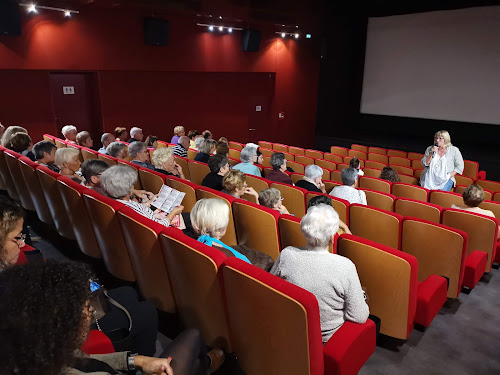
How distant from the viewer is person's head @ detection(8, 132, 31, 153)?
461cm

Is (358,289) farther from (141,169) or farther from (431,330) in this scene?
(141,169)

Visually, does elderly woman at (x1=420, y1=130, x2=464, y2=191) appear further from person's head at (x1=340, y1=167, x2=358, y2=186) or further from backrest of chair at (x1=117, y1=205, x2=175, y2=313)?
backrest of chair at (x1=117, y1=205, x2=175, y2=313)

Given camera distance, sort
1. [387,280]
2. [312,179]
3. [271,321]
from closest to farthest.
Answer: [271,321] < [387,280] < [312,179]

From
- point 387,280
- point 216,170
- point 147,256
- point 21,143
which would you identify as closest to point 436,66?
point 216,170

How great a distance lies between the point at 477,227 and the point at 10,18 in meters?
7.03

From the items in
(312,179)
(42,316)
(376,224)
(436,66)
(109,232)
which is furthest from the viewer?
(436,66)

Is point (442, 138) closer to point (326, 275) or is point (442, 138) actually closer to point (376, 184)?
point (376, 184)

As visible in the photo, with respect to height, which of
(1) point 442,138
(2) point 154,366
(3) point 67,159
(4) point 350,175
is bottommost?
(2) point 154,366

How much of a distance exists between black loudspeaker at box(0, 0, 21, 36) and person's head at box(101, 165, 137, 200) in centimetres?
487

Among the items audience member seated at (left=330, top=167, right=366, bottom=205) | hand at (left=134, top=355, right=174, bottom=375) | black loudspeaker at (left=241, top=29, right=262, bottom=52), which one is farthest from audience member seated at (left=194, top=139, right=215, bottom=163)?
black loudspeaker at (left=241, top=29, right=262, bottom=52)

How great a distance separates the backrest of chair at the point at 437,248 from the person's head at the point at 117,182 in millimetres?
2021

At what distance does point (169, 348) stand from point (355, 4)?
35.9 ft

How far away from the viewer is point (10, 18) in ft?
19.2

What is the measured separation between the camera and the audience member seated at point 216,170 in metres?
3.86
